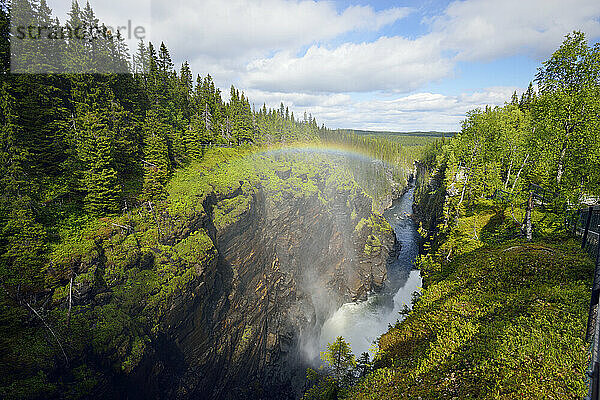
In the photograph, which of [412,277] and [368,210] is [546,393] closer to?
[412,277]

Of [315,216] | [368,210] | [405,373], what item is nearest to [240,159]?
[315,216]

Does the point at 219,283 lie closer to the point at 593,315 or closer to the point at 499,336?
the point at 499,336

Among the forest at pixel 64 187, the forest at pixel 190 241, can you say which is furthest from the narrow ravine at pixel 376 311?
the forest at pixel 64 187

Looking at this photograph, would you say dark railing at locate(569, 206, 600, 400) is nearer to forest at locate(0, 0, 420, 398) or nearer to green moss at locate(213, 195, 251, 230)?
forest at locate(0, 0, 420, 398)

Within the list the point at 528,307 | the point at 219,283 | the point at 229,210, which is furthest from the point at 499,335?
the point at 229,210

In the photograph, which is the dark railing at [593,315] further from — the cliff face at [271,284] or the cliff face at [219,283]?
the cliff face at [271,284]

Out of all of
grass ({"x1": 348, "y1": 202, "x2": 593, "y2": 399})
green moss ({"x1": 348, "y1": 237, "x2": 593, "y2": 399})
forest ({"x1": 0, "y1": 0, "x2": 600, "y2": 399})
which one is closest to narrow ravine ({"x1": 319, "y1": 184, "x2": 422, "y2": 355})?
forest ({"x1": 0, "y1": 0, "x2": 600, "y2": 399})
